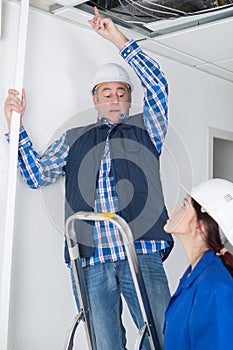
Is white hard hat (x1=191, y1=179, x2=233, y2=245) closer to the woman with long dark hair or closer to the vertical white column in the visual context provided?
the woman with long dark hair

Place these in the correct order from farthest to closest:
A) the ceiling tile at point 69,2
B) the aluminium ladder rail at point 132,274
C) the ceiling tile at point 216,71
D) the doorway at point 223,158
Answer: the doorway at point 223,158
the ceiling tile at point 216,71
the ceiling tile at point 69,2
the aluminium ladder rail at point 132,274

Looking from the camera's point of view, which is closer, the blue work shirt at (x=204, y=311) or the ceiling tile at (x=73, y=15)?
the blue work shirt at (x=204, y=311)

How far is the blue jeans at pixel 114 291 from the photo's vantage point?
2471mm

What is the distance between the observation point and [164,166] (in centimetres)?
242

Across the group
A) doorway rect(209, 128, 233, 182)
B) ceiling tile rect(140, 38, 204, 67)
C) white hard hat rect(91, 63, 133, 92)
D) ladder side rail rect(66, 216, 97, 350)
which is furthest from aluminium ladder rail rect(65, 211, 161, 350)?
doorway rect(209, 128, 233, 182)

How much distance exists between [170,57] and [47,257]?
151 cm

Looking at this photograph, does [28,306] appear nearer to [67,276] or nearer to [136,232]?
[67,276]

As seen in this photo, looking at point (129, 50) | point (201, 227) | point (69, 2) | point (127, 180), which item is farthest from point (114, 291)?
point (69, 2)

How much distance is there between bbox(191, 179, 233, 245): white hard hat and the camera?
181 cm

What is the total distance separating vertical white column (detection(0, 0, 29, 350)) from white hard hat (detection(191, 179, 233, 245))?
89 cm

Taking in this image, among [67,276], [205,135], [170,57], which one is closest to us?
[67,276]

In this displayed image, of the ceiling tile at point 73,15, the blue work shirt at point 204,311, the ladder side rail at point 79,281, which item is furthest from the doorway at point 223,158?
the blue work shirt at point 204,311

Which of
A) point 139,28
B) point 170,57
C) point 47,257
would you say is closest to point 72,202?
point 47,257

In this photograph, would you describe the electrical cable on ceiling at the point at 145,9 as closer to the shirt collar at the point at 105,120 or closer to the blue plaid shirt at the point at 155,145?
the blue plaid shirt at the point at 155,145
